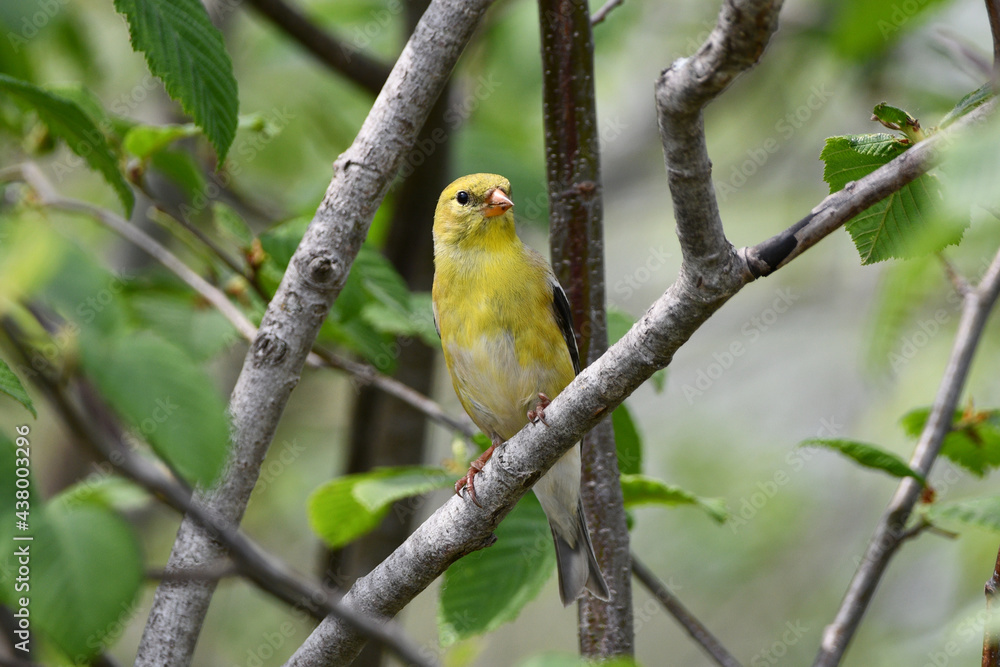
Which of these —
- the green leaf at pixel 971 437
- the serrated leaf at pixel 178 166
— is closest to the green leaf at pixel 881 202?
the green leaf at pixel 971 437

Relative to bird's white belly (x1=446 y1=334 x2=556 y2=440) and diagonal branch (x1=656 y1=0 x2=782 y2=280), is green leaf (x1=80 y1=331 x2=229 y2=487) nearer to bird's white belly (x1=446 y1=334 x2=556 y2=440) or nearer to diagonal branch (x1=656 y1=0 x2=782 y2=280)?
diagonal branch (x1=656 y1=0 x2=782 y2=280)

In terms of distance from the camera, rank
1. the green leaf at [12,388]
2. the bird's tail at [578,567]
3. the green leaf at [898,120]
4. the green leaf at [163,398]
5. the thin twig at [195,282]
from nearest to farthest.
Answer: the green leaf at [163,398] < the green leaf at [12,388] < the green leaf at [898,120] < the bird's tail at [578,567] < the thin twig at [195,282]

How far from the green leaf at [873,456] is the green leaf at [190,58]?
194 centimetres

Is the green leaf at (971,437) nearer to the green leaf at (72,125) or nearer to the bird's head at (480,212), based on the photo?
the bird's head at (480,212)

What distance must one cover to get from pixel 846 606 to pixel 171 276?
3.38 m

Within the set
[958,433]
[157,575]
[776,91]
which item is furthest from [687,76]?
[776,91]

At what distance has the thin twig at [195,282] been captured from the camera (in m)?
3.01

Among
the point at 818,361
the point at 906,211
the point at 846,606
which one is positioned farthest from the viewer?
the point at 818,361

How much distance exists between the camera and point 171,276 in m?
4.30

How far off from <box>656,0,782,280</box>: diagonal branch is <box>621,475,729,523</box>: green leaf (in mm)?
1243

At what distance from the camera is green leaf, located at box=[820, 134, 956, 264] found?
1835 mm

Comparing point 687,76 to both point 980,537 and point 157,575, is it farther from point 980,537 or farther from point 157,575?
point 980,537

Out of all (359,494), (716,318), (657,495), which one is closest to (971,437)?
(657,495)

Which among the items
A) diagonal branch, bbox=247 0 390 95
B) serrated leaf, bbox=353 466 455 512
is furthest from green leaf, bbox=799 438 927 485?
diagonal branch, bbox=247 0 390 95
